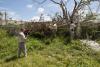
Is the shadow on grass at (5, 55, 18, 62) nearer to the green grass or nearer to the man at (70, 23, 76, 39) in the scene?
the green grass

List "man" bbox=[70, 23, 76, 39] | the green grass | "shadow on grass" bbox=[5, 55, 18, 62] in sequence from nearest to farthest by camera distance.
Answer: the green grass < "shadow on grass" bbox=[5, 55, 18, 62] < "man" bbox=[70, 23, 76, 39]

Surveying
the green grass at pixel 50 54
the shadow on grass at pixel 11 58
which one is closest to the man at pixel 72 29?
the green grass at pixel 50 54

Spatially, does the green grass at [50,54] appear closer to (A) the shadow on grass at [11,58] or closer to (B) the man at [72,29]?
(A) the shadow on grass at [11,58]

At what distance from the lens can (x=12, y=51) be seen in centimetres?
1322

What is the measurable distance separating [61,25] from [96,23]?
2.70 meters

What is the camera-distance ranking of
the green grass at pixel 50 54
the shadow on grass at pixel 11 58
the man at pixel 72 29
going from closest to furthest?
the green grass at pixel 50 54
the shadow on grass at pixel 11 58
the man at pixel 72 29

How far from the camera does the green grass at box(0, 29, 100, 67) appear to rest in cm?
1083

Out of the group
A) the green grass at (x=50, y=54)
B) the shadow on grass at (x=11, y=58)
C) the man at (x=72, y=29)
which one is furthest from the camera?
the man at (x=72, y=29)

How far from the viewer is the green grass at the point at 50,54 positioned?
10.8 meters

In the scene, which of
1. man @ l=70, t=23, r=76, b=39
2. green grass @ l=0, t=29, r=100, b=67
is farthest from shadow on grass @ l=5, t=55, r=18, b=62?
man @ l=70, t=23, r=76, b=39

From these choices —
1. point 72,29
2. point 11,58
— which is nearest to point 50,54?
point 11,58

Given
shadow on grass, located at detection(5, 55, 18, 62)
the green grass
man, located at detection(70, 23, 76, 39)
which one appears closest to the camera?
the green grass

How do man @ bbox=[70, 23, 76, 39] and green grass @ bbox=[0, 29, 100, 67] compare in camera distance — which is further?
man @ bbox=[70, 23, 76, 39]

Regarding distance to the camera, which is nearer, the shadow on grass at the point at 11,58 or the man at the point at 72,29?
the shadow on grass at the point at 11,58
